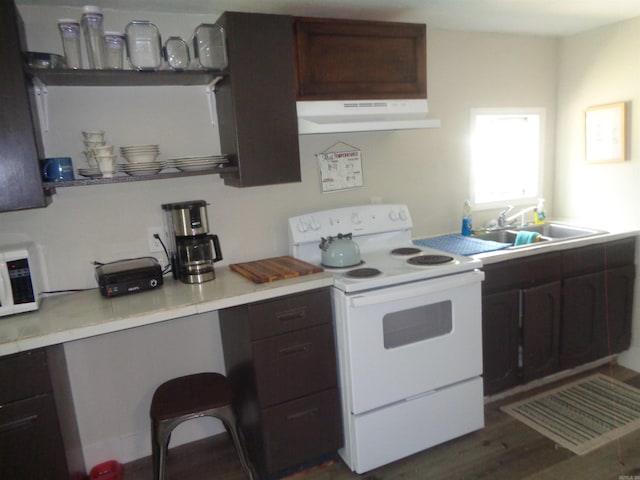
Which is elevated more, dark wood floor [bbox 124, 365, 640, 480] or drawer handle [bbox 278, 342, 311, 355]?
drawer handle [bbox 278, 342, 311, 355]

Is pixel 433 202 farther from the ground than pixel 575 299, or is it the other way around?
pixel 433 202

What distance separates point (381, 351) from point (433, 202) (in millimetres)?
1269

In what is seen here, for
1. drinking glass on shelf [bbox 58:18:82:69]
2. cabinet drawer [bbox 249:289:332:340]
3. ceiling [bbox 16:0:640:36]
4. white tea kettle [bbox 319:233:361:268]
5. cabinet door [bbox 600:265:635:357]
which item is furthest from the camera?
cabinet door [bbox 600:265:635:357]

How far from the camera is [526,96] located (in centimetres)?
307

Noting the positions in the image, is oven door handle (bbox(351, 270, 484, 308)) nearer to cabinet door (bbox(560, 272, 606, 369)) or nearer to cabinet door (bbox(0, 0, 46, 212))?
cabinet door (bbox(560, 272, 606, 369))

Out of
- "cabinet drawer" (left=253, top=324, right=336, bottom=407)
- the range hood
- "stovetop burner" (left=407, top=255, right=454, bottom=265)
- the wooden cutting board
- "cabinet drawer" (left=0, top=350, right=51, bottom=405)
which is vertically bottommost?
"cabinet drawer" (left=253, top=324, right=336, bottom=407)

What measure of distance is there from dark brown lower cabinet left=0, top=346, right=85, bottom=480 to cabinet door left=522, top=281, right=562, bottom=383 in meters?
2.22

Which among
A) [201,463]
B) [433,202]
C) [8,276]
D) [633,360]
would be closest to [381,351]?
[201,463]

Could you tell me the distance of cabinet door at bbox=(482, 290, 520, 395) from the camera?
7.72 ft

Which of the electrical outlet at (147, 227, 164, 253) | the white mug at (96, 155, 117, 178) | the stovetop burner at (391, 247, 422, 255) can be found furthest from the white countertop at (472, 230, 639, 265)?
the white mug at (96, 155, 117, 178)

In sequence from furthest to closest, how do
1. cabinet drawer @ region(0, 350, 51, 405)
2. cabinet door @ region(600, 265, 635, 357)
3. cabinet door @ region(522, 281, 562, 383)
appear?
cabinet door @ region(600, 265, 635, 357), cabinet door @ region(522, 281, 562, 383), cabinet drawer @ region(0, 350, 51, 405)

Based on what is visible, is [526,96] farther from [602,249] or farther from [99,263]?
[99,263]

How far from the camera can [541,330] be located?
8.20 feet

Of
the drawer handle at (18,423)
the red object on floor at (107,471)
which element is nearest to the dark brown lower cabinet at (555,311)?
the red object on floor at (107,471)
